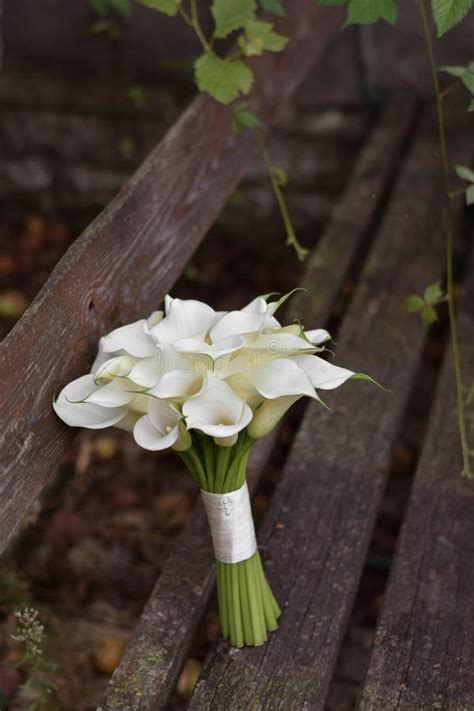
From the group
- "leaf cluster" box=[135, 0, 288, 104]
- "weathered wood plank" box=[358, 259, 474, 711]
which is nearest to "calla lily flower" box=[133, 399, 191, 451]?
"weathered wood plank" box=[358, 259, 474, 711]

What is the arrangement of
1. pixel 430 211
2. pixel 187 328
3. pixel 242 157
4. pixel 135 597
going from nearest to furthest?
pixel 187 328, pixel 242 157, pixel 135 597, pixel 430 211

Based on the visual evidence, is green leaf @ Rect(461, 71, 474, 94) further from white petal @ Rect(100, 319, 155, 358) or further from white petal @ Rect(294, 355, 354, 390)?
white petal @ Rect(100, 319, 155, 358)

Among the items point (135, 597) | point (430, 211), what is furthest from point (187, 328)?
point (430, 211)

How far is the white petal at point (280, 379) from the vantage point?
134cm

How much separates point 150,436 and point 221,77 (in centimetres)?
73

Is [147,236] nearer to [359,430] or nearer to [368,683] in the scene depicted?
[359,430]

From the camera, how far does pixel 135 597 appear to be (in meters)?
2.40

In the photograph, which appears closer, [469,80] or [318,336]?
[318,336]

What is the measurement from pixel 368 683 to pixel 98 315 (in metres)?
0.74

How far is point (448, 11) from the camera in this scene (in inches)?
61.7

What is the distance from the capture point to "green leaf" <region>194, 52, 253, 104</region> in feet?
5.63

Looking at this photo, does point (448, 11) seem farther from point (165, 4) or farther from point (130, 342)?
point (130, 342)

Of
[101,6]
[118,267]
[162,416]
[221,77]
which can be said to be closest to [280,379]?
[162,416]

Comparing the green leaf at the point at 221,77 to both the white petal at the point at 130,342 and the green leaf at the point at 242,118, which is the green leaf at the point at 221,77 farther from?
the white petal at the point at 130,342
